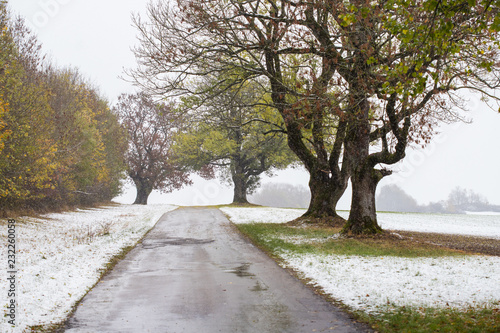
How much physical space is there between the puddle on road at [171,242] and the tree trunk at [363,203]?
6041 mm

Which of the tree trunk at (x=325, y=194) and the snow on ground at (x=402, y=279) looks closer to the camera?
the snow on ground at (x=402, y=279)

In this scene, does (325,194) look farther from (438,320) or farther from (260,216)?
(438,320)

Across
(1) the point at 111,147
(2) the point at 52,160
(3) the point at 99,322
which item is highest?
(1) the point at 111,147

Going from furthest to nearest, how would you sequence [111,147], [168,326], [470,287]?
[111,147] → [470,287] → [168,326]

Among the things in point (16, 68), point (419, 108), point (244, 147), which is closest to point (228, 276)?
point (419, 108)

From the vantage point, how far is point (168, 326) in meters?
6.32

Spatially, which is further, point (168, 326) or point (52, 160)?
point (52, 160)

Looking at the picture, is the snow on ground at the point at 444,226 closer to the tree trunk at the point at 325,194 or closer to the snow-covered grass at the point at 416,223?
the snow-covered grass at the point at 416,223

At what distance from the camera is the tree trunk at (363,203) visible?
1741cm

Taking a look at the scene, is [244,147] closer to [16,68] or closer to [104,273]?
[16,68]

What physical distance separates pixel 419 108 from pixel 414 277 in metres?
7.90

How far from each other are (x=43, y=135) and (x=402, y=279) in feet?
64.6

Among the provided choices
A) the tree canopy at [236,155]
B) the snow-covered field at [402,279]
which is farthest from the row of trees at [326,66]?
the tree canopy at [236,155]

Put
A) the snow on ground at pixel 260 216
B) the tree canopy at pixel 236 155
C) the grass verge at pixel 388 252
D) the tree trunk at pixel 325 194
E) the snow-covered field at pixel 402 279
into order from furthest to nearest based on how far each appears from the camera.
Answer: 1. the tree canopy at pixel 236 155
2. the snow on ground at pixel 260 216
3. the tree trunk at pixel 325 194
4. the snow-covered field at pixel 402 279
5. the grass verge at pixel 388 252
